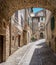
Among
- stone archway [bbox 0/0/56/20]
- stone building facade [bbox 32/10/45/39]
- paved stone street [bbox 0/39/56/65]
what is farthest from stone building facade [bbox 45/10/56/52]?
stone building facade [bbox 32/10/45/39]

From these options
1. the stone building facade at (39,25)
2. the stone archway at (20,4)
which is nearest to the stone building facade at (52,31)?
the stone archway at (20,4)

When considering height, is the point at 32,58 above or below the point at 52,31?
below

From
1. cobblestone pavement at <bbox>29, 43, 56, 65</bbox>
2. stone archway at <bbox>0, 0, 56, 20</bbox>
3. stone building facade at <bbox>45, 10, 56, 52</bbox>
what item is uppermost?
stone archway at <bbox>0, 0, 56, 20</bbox>

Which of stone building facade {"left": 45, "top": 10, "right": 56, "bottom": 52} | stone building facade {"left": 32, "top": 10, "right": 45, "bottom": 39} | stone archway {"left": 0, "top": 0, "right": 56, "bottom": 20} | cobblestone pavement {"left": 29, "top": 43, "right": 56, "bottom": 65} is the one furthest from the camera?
stone building facade {"left": 32, "top": 10, "right": 45, "bottom": 39}

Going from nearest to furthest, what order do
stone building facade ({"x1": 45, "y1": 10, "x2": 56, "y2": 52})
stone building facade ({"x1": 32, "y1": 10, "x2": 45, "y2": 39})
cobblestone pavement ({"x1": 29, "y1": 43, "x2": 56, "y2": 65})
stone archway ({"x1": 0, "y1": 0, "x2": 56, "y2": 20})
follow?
stone archway ({"x1": 0, "y1": 0, "x2": 56, "y2": 20})
cobblestone pavement ({"x1": 29, "y1": 43, "x2": 56, "y2": 65})
stone building facade ({"x1": 45, "y1": 10, "x2": 56, "y2": 52})
stone building facade ({"x1": 32, "y1": 10, "x2": 45, "y2": 39})

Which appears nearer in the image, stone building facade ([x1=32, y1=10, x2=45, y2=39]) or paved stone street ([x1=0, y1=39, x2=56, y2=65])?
paved stone street ([x1=0, y1=39, x2=56, y2=65])

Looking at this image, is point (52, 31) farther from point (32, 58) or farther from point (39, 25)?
point (39, 25)

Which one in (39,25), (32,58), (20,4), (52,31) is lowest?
(32,58)

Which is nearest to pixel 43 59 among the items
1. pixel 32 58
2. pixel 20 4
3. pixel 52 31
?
pixel 32 58

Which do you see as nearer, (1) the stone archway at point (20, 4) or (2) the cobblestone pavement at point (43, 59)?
(1) the stone archway at point (20, 4)

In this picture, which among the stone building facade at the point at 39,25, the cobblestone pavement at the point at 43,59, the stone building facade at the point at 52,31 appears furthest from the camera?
the stone building facade at the point at 39,25

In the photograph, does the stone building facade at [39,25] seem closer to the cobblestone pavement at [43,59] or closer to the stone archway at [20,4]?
the cobblestone pavement at [43,59]

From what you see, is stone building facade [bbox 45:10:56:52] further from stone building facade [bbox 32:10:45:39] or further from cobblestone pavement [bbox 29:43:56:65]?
stone building facade [bbox 32:10:45:39]

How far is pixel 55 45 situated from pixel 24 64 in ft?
15.6
